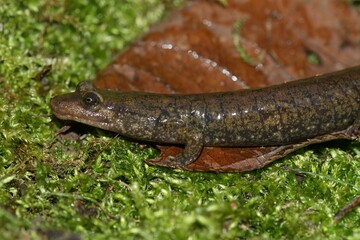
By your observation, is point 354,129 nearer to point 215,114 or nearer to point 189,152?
point 215,114

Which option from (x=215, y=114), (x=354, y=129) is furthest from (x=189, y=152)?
(x=354, y=129)

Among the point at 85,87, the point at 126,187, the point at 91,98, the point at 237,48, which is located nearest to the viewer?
the point at 126,187

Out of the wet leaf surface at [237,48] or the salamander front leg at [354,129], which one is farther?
the wet leaf surface at [237,48]

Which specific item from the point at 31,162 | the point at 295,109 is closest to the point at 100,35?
the point at 31,162

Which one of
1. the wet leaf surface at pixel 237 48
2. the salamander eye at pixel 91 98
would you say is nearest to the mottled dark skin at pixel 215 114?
the salamander eye at pixel 91 98

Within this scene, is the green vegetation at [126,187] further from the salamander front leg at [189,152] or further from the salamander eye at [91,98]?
the salamander eye at [91,98]

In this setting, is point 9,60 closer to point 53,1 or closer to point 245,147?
point 53,1
